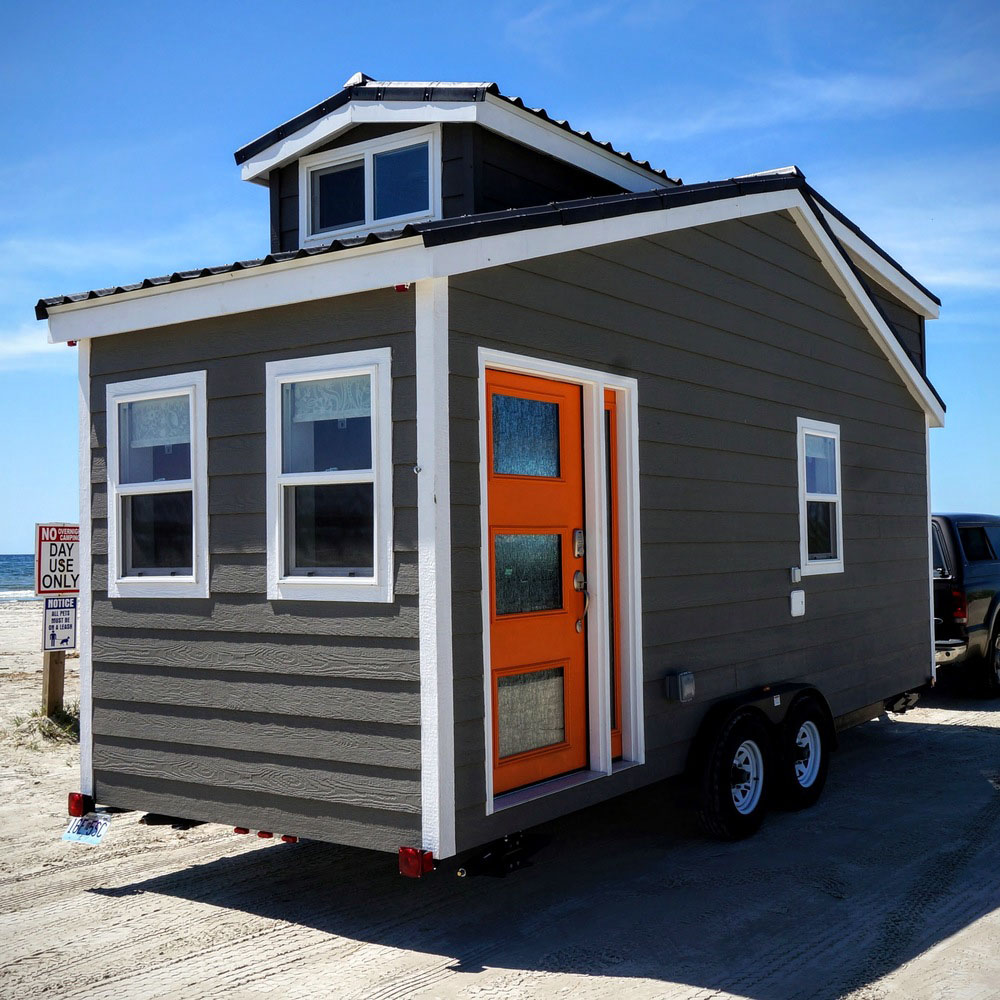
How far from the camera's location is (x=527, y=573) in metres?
5.51

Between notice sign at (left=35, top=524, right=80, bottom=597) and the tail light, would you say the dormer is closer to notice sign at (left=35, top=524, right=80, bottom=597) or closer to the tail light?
notice sign at (left=35, top=524, right=80, bottom=597)

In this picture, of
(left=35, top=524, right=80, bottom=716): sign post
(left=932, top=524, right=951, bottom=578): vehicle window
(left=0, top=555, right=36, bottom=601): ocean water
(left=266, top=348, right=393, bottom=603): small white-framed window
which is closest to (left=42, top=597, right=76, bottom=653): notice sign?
(left=35, top=524, right=80, bottom=716): sign post

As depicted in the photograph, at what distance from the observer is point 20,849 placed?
21.4 ft

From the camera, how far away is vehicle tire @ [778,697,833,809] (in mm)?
7129

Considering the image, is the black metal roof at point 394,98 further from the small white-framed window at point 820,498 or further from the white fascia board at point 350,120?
the small white-framed window at point 820,498

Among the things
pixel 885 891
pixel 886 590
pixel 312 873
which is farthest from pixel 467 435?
pixel 886 590

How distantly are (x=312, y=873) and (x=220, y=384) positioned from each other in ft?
9.03

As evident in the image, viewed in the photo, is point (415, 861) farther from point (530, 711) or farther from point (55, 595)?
point (55, 595)

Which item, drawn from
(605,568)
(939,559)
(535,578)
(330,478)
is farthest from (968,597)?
(330,478)

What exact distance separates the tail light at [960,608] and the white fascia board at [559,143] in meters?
5.51

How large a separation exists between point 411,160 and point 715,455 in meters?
2.85

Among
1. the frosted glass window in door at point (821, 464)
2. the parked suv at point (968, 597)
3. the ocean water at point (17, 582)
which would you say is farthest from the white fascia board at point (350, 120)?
the ocean water at point (17, 582)

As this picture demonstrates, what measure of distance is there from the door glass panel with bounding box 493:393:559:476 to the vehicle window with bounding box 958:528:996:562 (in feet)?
24.4

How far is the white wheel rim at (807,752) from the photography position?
293 inches
